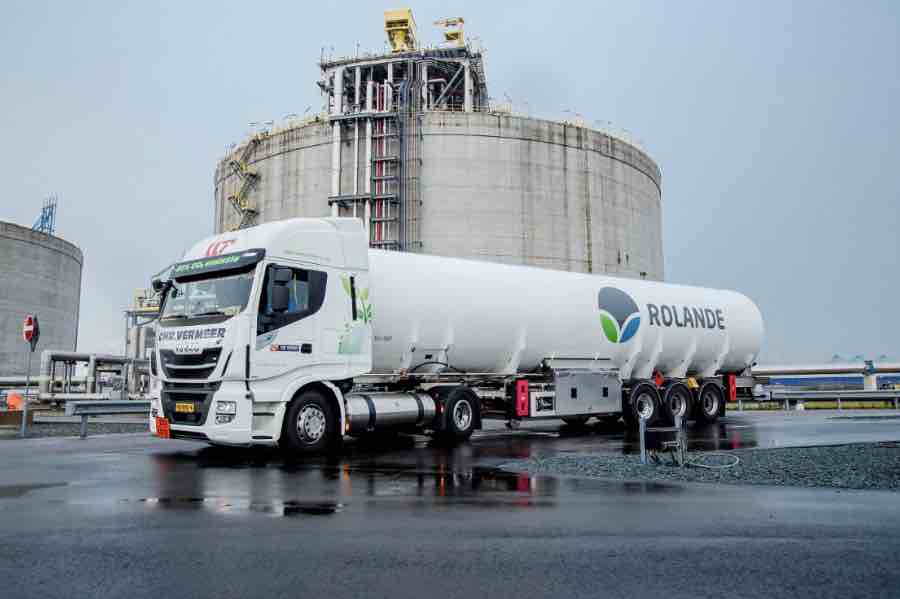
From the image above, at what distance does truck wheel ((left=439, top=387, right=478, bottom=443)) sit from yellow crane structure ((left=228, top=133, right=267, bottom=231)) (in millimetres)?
28120

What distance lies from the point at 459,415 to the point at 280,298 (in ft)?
16.0

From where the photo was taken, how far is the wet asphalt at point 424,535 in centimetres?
423

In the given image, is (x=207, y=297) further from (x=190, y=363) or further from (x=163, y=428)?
(x=163, y=428)

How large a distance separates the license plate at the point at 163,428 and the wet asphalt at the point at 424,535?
1.95m

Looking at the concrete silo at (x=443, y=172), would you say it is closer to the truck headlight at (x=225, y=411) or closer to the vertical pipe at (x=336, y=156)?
the vertical pipe at (x=336, y=156)

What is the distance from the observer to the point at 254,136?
42.6 m

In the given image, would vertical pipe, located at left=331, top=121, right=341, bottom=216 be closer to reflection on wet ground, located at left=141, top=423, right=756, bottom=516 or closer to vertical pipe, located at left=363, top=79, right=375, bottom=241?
vertical pipe, located at left=363, top=79, right=375, bottom=241

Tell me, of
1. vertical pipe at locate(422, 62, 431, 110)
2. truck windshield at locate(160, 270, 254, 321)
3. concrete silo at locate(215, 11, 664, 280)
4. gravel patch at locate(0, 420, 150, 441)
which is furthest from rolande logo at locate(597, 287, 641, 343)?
vertical pipe at locate(422, 62, 431, 110)

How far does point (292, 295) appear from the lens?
479 inches

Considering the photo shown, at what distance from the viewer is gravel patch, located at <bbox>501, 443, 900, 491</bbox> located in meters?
8.48

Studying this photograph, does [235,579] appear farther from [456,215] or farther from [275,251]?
[456,215]

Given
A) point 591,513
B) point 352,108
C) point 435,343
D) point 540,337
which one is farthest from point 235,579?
point 352,108

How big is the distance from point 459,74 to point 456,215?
10.4 meters

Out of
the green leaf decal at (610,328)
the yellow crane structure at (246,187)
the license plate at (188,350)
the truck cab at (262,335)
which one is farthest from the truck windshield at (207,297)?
the yellow crane structure at (246,187)
